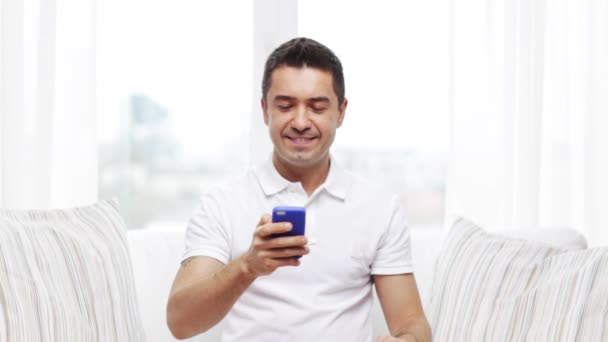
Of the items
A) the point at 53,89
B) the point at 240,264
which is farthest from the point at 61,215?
the point at 53,89

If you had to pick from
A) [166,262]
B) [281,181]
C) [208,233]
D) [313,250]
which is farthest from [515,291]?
[166,262]

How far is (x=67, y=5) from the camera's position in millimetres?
2684

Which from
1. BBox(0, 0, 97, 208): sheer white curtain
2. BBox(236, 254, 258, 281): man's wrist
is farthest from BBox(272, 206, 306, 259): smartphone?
BBox(0, 0, 97, 208): sheer white curtain

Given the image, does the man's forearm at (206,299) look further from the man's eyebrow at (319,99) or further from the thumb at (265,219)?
the man's eyebrow at (319,99)

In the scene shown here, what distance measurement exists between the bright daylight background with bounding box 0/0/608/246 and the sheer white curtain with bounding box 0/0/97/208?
111 mm

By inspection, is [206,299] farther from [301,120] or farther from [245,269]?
[301,120]

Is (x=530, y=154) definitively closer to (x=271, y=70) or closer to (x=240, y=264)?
(x=271, y=70)

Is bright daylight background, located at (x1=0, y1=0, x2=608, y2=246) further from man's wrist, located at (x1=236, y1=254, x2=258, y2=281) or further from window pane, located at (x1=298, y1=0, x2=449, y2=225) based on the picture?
man's wrist, located at (x1=236, y1=254, x2=258, y2=281)

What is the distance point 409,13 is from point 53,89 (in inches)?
54.2

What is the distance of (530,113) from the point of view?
2.93 m

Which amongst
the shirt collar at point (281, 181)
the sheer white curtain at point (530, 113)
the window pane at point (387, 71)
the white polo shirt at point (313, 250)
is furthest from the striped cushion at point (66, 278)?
the sheer white curtain at point (530, 113)

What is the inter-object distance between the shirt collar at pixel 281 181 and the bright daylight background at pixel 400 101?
99 cm

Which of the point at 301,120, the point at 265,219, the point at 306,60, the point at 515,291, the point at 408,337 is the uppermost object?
the point at 306,60

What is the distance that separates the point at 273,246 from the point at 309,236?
0.49m
